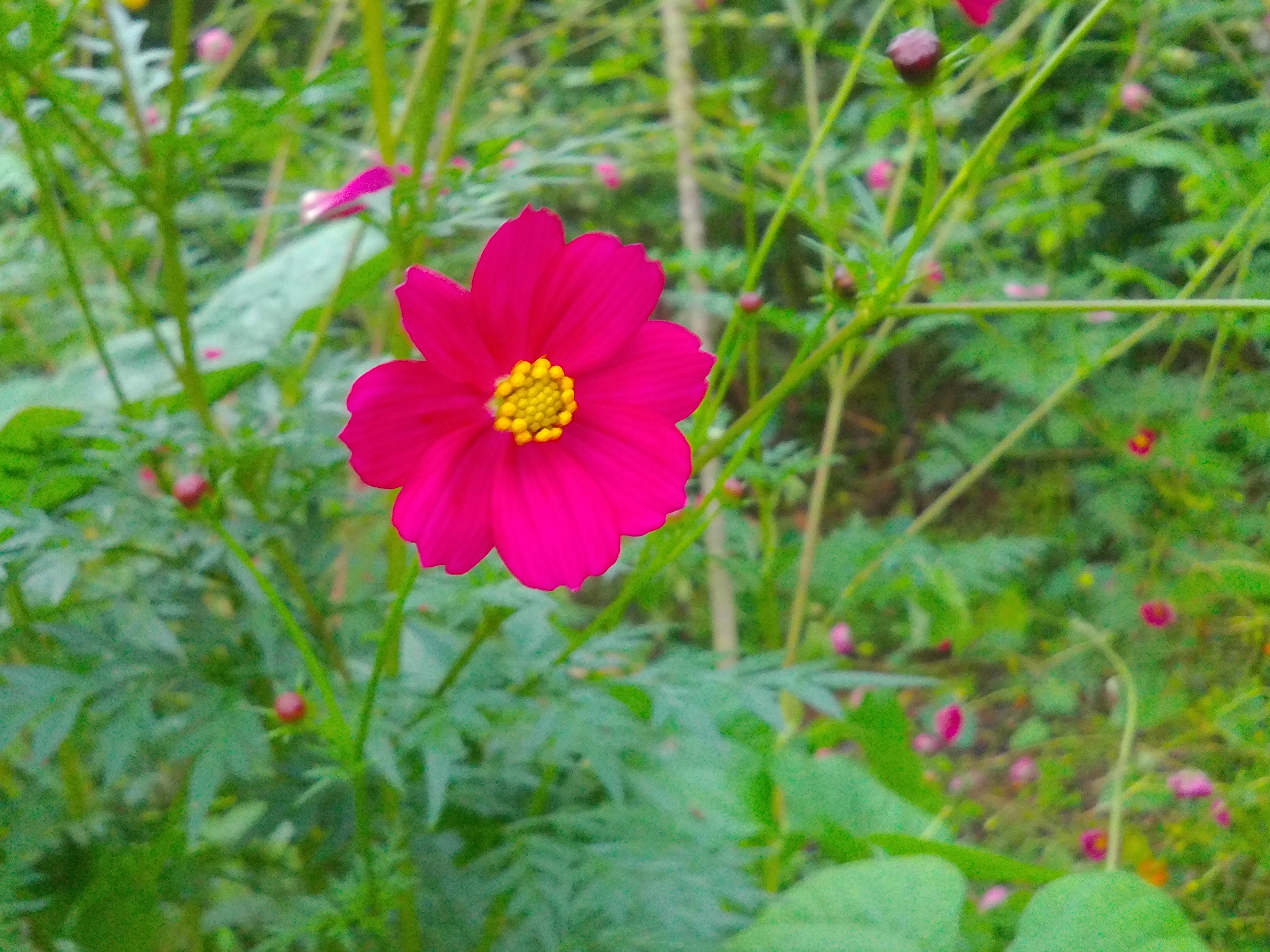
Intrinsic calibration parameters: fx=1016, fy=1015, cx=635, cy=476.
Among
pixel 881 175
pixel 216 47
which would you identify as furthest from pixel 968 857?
pixel 216 47

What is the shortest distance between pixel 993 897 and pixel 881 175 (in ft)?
3.35

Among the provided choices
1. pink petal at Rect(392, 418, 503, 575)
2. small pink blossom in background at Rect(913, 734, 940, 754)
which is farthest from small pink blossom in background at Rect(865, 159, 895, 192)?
pink petal at Rect(392, 418, 503, 575)

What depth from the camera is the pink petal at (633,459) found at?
53cm

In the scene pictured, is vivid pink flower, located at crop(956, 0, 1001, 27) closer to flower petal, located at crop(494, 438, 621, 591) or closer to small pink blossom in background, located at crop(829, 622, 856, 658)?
flower petal, located at crop(494, 438, 621, 591)

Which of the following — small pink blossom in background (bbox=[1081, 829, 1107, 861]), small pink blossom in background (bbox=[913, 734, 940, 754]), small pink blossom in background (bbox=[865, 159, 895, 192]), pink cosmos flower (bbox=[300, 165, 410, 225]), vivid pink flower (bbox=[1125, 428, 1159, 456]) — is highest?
pink cosmos flower (bbox=[300, 165, 410, 225])

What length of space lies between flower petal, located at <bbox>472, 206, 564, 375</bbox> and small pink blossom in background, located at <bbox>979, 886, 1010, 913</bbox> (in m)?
0.98

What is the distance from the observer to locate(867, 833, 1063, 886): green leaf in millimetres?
872

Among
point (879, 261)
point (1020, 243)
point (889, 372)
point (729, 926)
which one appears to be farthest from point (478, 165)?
point (889, 372)

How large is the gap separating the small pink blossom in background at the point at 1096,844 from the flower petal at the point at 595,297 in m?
0.95

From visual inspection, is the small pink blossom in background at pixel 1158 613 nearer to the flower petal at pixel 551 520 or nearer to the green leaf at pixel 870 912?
the green leaf at pixel 870 912

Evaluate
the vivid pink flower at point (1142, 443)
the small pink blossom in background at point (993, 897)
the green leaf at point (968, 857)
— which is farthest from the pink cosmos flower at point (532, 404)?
the vivid pink flower at point (1142, 443)

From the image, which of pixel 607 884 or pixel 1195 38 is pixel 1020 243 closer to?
pixel 1195 38

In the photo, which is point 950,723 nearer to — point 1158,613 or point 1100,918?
point 1158,613

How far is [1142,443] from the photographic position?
4.86 ft
